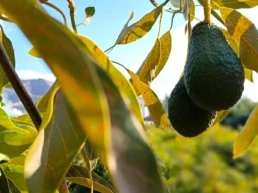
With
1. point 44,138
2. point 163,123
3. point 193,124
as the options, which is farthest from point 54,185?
point 163,123

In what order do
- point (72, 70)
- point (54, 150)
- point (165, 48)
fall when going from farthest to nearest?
1. point (165, 48)
2. point (54, 150)
3. point (72, 70)

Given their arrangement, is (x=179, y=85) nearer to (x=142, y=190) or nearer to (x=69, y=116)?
(x=69, y=116)

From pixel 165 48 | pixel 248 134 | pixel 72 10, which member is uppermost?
pixel 72 10

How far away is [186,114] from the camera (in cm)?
72

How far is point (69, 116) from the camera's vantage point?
0.36m

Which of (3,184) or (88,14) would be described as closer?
(3,184)

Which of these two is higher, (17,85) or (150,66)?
(17,85)

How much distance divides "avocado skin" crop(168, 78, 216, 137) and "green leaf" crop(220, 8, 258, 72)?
0.09m

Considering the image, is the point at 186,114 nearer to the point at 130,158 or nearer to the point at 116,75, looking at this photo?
the point at 116,75

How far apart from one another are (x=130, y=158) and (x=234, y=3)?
0.58 metres

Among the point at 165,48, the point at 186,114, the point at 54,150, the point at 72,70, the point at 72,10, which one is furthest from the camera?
the point at 165,48

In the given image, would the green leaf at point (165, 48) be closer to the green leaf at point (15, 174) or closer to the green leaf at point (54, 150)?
the green leaf at point (15, 174)

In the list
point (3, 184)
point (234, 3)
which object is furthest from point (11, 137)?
point (234, 3)

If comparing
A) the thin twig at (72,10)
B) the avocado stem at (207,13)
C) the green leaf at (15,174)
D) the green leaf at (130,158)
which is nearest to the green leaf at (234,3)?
the avocado stem at (207,13)
